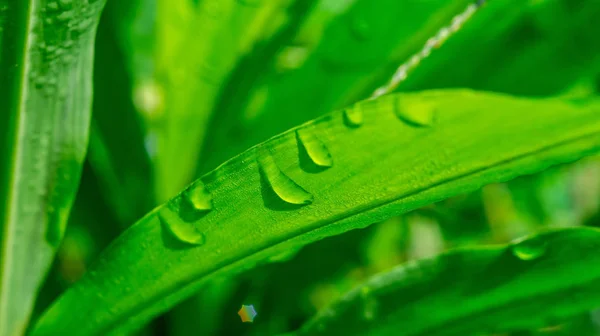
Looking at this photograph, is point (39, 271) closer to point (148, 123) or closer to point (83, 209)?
point (83, 209)

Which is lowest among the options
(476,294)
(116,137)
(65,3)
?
(476,294)

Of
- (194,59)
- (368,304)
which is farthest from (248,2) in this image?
(368,304)

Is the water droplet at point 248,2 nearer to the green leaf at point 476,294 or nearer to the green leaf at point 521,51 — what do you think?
the green leaf at point 521,51

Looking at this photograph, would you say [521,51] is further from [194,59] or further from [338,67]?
[194,59]

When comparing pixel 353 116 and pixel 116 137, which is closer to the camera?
pixel 353 116

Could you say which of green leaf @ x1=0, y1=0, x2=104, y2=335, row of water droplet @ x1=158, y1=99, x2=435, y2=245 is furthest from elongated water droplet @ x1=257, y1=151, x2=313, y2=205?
green leaf @ x1=0, y1=0, x2=104, y2=335

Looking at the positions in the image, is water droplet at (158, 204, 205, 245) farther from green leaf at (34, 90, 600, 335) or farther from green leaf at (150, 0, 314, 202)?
green leaf at (150, 0, 314, 202)

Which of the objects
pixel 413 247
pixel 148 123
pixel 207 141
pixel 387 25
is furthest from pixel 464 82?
pixel 413 247
